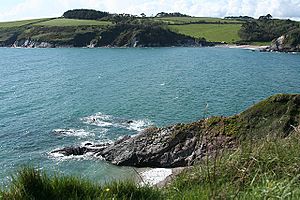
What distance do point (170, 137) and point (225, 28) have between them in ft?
576

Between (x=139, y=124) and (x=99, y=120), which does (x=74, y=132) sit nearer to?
(x=99, y=120)

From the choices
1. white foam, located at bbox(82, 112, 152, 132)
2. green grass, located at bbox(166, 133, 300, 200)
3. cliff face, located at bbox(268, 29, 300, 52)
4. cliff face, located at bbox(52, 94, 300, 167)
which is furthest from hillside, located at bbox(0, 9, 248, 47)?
green grass, located at bbox(166, 133, 300, 200)

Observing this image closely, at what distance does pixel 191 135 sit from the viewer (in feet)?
95.1

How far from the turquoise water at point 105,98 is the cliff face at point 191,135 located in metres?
1.58

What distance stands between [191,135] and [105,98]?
3193 centimetres

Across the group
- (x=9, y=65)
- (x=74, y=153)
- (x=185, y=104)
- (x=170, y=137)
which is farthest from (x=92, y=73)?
(x=170, y=137)

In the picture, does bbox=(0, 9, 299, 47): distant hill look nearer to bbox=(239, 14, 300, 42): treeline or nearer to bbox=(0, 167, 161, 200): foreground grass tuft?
bbox=(239, 14, 300, 42): treeline

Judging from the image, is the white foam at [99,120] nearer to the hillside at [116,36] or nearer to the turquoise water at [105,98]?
the turquoise water at [105,98]

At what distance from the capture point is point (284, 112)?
27219 millimetres

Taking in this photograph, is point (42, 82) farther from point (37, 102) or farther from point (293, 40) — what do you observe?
point (293, 40)

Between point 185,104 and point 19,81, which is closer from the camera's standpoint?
point 185,104

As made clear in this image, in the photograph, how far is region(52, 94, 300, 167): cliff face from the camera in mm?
26828

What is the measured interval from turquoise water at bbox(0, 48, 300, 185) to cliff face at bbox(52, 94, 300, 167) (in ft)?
5.19

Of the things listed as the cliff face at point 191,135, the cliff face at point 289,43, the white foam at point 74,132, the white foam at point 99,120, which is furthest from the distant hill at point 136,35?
the cliff face at point 191,135
